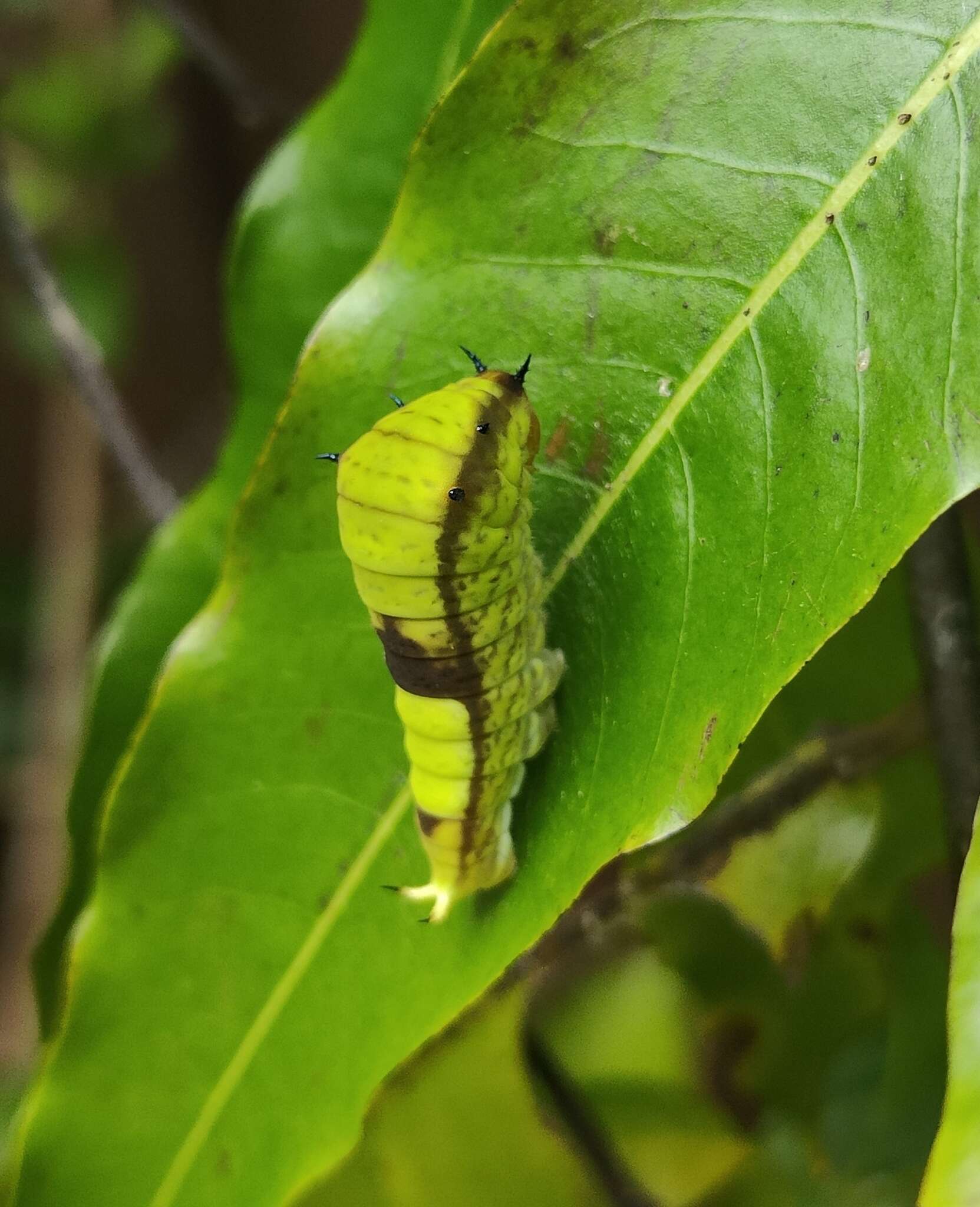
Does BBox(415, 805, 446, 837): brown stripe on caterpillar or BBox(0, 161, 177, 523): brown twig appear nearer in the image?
BBox(415, 805, 446, 837): brown stripe on caterpillar

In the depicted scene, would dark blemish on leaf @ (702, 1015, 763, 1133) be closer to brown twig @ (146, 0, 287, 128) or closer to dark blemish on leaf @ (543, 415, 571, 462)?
dark blemish on leaf @ (543, 415, 571, 462)

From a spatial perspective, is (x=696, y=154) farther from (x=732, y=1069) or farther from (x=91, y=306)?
(x=91, y=306)

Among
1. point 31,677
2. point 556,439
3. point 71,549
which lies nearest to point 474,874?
point 556,439

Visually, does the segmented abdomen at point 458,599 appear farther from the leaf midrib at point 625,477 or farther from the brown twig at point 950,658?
the brown twig at point 950,658

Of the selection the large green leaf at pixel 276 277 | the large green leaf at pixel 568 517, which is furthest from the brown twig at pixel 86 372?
the large green leaf at pixel 568 517

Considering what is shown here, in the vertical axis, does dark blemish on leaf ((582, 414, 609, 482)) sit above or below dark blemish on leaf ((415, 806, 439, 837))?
above

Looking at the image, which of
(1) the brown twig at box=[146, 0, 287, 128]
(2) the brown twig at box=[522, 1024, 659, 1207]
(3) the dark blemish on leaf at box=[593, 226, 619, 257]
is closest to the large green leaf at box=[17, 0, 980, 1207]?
(3) the dark blemish on leaf at box=[593, 226, 619, 257]

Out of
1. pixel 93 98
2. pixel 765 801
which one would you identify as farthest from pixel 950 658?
pixel 93 98

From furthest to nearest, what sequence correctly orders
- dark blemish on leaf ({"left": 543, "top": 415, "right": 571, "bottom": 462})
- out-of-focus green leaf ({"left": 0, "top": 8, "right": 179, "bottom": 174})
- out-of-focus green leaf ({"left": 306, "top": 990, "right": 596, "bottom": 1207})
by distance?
out-of-focus green leaf ({"left": 0, "top": 8, "right": 179, "bottom": 174}) → out-of-focus green leaf ({"left": 306, "top": 990, "right": 596, "bottom": 1207}) → dark blemish on leaf ({"left": 543, "top": 415, "right": 571, "bottom": 462})
